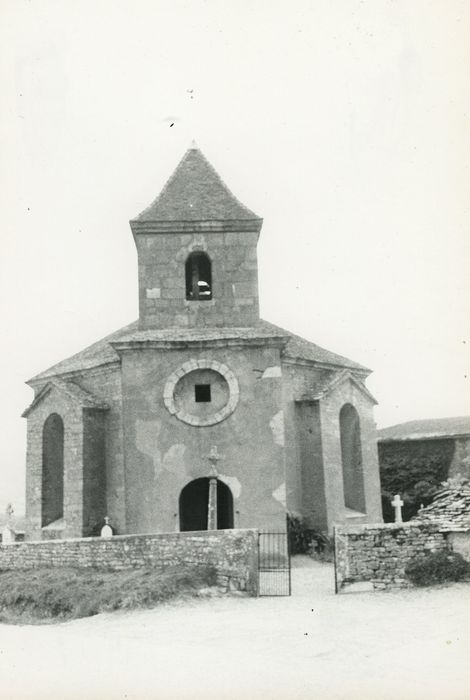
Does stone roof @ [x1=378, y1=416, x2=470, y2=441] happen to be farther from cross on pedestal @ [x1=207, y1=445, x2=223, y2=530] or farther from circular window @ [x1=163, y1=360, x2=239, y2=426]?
cross on pedestal @ [x1=207, y1=445, x2=223, y2=530]

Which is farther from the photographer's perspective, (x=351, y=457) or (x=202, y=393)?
(x=351, y=457)

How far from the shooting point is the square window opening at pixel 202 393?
774 inches

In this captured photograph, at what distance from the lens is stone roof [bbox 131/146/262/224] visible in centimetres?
2145

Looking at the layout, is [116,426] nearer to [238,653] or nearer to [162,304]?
[162,304]

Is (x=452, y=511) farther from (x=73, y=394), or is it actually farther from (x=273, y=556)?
(x=73, y=394)

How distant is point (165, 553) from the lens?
15.4 metres

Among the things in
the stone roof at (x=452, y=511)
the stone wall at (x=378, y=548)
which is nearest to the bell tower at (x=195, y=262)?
the stone roof at (x=452, y=511)

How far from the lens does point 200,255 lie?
71.3ft

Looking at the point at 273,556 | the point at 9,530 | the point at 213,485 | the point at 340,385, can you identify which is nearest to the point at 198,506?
the point at 213,485

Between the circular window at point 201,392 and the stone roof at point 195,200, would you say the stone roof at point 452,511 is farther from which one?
the stone roof at point 195,200

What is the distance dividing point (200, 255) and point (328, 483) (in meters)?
7.46

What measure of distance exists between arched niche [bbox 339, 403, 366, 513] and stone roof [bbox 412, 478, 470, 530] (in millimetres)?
6034

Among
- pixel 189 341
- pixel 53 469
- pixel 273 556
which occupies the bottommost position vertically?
pixel 273 556

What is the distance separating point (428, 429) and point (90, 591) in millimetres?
17344
